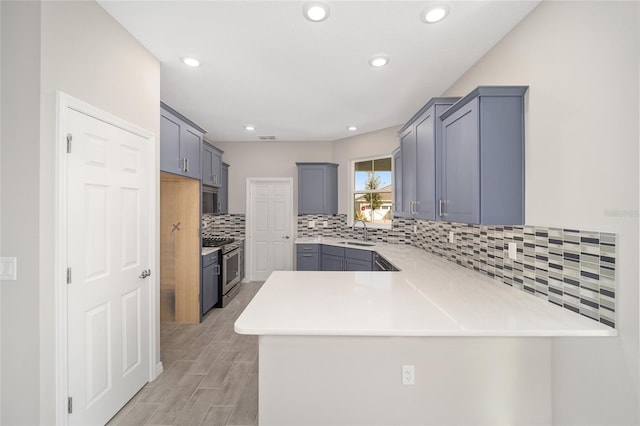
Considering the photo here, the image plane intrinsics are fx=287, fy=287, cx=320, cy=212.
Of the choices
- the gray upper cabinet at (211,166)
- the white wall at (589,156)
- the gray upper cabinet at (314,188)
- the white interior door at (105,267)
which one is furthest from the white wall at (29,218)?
the gray upper cabinet at (314,188)

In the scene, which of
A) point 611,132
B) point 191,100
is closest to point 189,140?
point 191,100

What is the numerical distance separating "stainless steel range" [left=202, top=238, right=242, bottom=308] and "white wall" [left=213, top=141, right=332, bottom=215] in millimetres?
1007

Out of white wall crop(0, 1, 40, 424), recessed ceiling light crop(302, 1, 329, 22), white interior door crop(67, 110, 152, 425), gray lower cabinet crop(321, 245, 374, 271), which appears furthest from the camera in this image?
gray lower cabinet crop(321, 245, 374, 271)

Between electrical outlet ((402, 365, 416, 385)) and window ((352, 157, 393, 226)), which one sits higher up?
window ((352, 157, 393, 226))

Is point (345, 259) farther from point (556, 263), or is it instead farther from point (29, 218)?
point (29, 218)

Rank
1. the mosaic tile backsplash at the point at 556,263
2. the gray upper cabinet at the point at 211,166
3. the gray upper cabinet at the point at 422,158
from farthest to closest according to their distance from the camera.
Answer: the gray upper cabinet at the point at 211,166
the gray upper cabinet at the point at 422,158
the mosaic tile backsplash at the point at 556,263

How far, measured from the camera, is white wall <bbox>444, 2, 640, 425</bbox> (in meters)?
1.23

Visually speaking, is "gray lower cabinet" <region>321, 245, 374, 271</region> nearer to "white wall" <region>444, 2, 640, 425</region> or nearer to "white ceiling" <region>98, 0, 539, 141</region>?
"white ceiling" <region>98, 0, 539, 141</region>

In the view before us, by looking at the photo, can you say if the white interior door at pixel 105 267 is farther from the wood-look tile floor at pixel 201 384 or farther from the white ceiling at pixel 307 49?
the white ceiling at pixel 307 49

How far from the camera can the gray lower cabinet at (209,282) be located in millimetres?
3680

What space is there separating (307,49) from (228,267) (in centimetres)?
328

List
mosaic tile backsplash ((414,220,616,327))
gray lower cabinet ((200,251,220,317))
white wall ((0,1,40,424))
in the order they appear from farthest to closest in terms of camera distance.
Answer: gray lower cabinet ((200,251,220,317)) → white wall ((0,1,40,424)) → mosaic tile backsplash ((414,220,616,327))

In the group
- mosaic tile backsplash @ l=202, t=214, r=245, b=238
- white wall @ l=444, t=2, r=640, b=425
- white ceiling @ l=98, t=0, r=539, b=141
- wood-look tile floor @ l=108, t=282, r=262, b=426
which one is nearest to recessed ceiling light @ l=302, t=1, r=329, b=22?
white ceiling @ l=98, t=0, r=539, b=141

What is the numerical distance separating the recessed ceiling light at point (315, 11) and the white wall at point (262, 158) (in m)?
3.57
